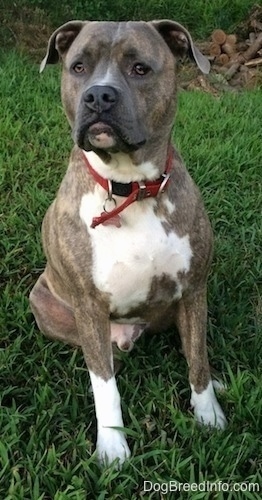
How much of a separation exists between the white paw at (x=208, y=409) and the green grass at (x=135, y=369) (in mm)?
39

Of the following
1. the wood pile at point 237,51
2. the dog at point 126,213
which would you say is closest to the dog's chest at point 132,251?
the dog at point 126,213

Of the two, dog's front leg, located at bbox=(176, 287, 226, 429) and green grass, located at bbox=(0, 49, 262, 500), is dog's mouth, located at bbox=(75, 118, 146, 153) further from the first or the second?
green grass, located at bbox=(0, 49, 262, 500)

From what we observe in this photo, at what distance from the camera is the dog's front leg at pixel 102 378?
2.45m

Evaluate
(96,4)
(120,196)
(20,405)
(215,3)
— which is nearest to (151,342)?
(20,405)

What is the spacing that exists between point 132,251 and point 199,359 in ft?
1.62

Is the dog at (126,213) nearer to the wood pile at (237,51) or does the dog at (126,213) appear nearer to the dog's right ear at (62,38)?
the dog's right ear at (62,38)

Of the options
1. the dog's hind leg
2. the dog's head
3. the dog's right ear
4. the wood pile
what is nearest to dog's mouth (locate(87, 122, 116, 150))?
the dog's head

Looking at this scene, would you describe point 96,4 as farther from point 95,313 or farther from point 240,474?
point 240,474

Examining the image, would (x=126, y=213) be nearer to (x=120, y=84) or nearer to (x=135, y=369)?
(x=120, y=84)

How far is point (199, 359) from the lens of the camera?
2600mm

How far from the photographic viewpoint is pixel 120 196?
2.40m

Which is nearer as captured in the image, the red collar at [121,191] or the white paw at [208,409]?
the red collar at [121,191]

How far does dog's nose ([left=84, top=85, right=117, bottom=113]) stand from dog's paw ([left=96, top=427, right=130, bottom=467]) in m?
1.03

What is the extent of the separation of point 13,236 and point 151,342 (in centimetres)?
90
